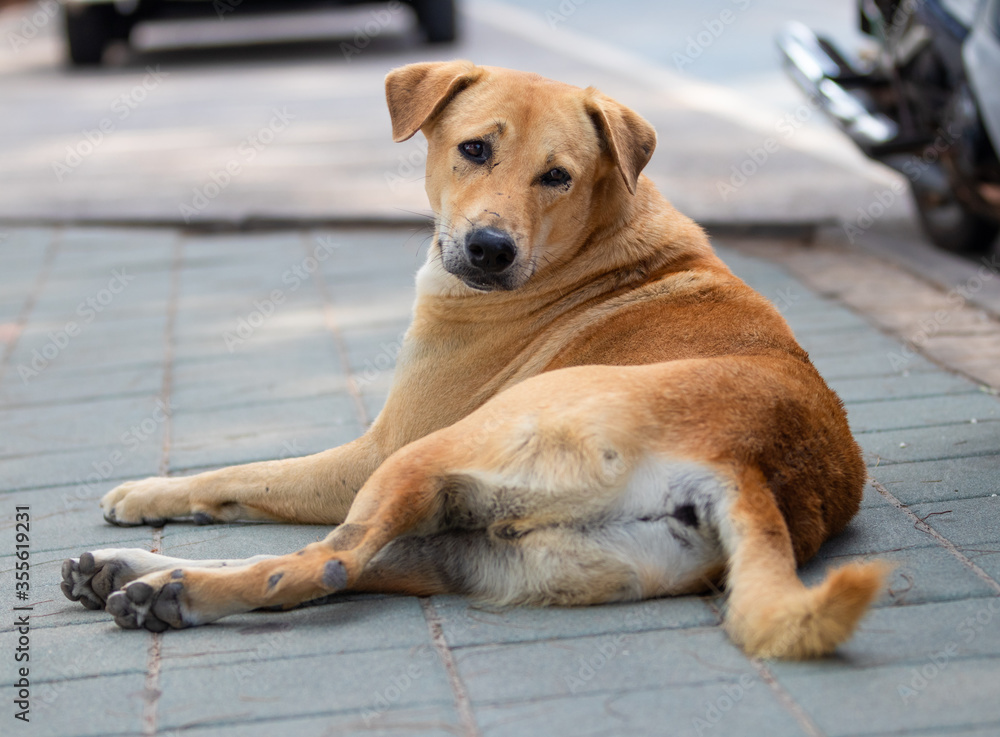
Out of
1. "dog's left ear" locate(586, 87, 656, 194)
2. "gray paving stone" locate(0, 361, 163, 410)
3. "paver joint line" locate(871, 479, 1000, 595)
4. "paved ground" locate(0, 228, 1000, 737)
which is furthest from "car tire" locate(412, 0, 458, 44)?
"paver joint line" locate(871, 479, 1000, 595)

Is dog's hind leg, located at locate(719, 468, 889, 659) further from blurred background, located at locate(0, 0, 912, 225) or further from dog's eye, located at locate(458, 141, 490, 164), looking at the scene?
blurred background, located at locate(0, 0, 912, 225)

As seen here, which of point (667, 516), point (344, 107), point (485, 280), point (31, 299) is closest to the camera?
point (667, 516)

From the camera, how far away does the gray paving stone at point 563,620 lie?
2.88 meters

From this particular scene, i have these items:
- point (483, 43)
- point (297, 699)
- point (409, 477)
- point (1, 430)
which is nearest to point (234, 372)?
point (1, 430)

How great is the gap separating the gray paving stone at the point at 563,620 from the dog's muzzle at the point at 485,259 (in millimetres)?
1075

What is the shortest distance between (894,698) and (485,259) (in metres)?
1.74

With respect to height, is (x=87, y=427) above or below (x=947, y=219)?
below

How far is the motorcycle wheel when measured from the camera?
6.66 metres

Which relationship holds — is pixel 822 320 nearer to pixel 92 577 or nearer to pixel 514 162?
pixel 514 162

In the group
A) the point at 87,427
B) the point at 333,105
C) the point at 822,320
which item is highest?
the point at 822,320

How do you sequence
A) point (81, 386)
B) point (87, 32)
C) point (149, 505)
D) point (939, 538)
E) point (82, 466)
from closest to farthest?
point (939, 538) < point (149, 505) < point (82, 466) < point (81, 386) < point (87, 32)

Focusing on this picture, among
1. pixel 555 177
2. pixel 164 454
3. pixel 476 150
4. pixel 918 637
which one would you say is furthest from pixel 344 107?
pixel 918 637

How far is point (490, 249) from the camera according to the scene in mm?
3496

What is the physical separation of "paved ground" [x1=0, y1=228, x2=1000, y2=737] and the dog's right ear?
1.32m
